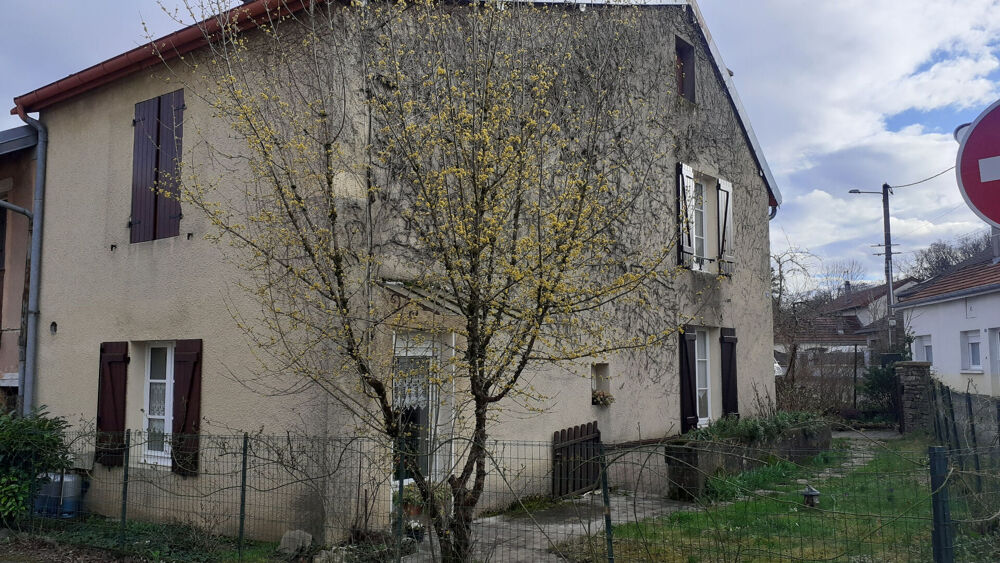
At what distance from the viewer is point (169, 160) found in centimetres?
905

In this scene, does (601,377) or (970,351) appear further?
(970,351)

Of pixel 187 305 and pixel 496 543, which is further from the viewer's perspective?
pixel 187 305

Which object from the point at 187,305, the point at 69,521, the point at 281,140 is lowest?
the point at 69,521

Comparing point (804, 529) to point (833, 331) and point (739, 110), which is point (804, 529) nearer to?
point (739, 110)

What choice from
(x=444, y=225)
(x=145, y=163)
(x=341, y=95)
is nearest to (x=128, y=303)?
(x=145, y=163)

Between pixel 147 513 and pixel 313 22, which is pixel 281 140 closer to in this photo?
pixel 313 22

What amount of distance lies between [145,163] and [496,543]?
6.38 m

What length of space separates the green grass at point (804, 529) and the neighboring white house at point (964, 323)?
11.9 meters

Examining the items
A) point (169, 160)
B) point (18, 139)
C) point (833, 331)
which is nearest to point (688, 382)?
point (169, 160)

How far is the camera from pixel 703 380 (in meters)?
12.9

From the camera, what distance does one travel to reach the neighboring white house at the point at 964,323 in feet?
57.3

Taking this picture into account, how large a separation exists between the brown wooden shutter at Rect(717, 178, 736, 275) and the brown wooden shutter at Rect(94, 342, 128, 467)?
9106 mm

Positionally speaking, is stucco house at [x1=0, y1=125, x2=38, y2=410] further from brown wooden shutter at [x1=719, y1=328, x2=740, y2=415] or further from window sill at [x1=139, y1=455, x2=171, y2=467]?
brown wooden shutter at [x1=719, y1=328, x2=740, y2=415]

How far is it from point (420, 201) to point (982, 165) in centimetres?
380
